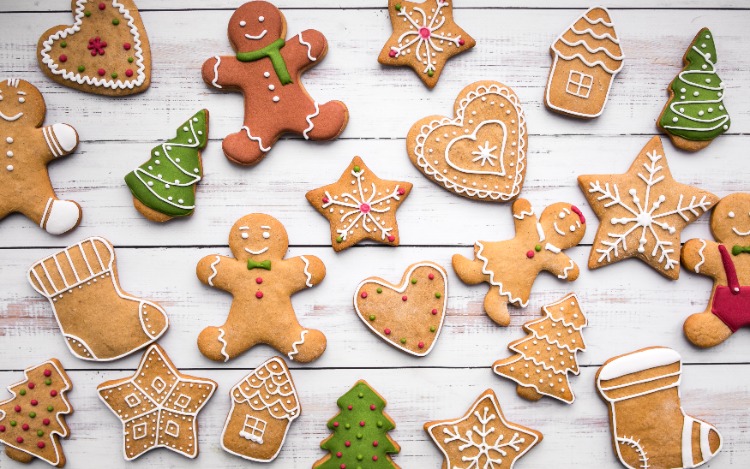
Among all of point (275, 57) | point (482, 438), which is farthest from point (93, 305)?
point (482, 438)

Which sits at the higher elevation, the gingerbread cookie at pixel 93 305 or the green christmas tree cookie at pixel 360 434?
the gingerbread cookie at pixel 93 305

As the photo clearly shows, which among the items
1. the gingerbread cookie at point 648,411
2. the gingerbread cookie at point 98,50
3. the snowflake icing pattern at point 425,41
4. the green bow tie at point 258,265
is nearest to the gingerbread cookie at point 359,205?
the green bow tie at point 258,265

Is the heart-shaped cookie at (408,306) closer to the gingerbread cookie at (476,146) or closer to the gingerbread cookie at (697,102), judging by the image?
the gingerbread cookie at (476,146)

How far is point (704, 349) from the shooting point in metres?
1.26

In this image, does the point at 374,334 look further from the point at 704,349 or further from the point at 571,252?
the point at 704,349

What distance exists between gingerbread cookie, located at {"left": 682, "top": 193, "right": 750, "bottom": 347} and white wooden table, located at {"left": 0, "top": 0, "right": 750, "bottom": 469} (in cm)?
3

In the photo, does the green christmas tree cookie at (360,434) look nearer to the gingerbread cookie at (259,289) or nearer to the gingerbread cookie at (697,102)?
the gingerbread cookie at (259,289)

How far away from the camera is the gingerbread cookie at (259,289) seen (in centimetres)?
118

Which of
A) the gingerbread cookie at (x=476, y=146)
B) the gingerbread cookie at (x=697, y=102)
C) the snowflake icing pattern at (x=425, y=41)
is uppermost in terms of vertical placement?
the snowflake icing pattern at (x=425, y=41)

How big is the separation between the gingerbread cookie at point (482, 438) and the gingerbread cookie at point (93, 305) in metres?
0.66

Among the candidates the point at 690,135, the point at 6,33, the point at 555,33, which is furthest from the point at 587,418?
the point at 6,33

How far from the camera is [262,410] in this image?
120cm

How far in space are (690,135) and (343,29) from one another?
31.7 inches

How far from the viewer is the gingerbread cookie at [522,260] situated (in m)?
1.21
